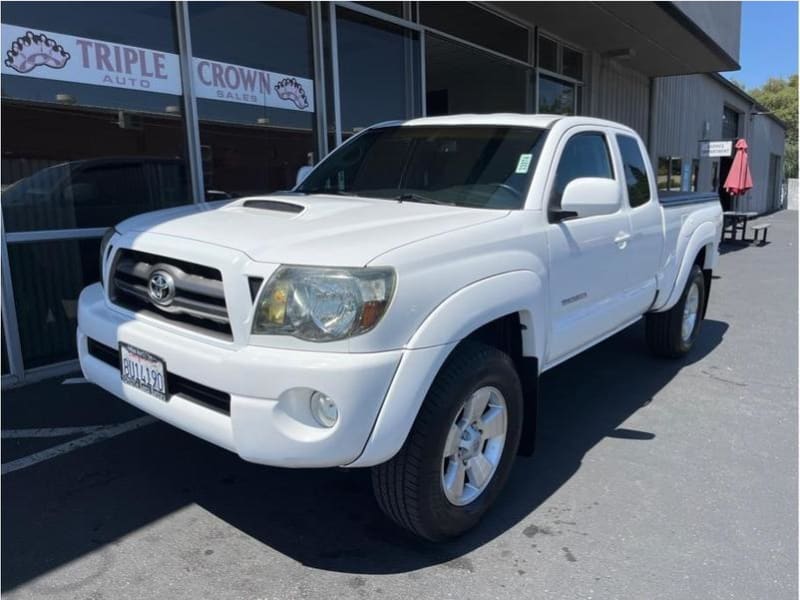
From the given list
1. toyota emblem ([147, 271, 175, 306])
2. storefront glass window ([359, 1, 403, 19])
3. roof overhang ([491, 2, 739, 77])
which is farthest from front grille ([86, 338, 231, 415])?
roof overhang ([491, 2, 739, 77])

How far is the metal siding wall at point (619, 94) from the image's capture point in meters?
14.0

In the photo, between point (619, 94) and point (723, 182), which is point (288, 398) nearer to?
point (619, 94)

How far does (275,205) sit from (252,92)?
3.94m

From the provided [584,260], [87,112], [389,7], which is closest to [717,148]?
[389,7]

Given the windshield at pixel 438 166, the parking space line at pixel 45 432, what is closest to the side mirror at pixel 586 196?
the windshield at pixel 438 166

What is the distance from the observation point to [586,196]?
3.32m

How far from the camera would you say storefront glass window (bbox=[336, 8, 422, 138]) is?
7.94 meters

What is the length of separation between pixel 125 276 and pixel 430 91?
39.3 feet

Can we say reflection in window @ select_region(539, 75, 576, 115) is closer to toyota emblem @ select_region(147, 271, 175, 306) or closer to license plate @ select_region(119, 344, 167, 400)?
toyota emblem @ select_region(147, 271, 175, 306)

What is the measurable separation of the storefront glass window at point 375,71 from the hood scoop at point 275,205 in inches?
190

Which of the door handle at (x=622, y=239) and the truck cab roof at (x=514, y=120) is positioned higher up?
the truck cab roof at (x=514, y=120)

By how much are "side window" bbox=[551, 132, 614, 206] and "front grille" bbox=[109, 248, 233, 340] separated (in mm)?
1853

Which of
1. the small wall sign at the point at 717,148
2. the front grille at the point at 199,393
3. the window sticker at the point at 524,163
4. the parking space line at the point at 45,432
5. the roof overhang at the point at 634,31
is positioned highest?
the roof overhang at the point at 634,31

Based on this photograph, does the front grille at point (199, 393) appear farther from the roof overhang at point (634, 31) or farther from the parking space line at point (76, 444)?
the roof overhang at point (634, 31)
